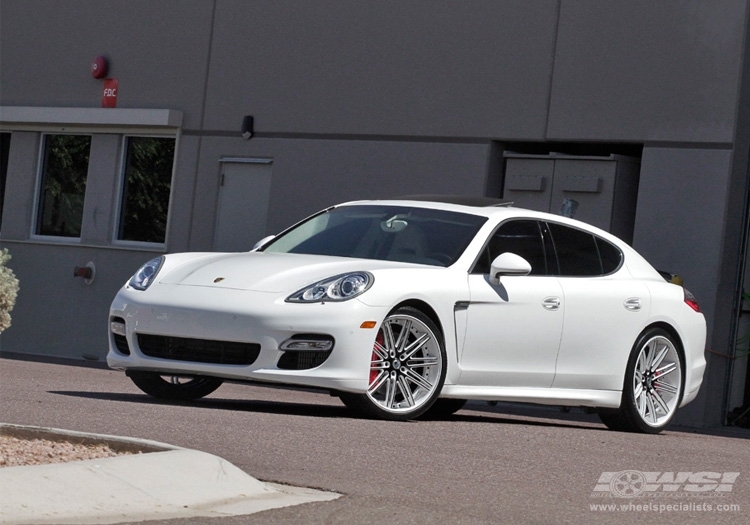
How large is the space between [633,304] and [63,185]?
1333 centimetres

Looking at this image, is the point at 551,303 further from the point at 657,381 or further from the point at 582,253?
the point at 657,381

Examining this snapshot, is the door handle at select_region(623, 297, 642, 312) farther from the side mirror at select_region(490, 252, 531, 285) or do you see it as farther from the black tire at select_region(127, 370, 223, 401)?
the black tire at select_region(127, 370, 223, 401)

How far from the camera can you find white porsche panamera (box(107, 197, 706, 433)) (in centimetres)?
875

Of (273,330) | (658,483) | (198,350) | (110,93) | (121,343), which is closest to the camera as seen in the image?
(658,483)

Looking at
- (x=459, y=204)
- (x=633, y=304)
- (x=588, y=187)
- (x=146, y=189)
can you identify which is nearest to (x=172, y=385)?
(x=459, y=204)

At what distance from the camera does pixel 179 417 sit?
8.15 metres

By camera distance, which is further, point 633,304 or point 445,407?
point 445,407

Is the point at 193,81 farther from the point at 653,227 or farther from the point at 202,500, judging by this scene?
the point at 202,500

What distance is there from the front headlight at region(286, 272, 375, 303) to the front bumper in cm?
5

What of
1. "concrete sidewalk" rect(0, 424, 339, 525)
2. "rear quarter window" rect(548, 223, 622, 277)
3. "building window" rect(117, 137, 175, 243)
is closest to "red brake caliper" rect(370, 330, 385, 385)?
"rear quarter window" rect(548, 223, 622, 277)

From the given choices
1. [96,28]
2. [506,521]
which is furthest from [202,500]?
[96,28]

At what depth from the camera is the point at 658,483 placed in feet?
23.4

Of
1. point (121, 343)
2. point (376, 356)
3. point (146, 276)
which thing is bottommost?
point (121, 343)

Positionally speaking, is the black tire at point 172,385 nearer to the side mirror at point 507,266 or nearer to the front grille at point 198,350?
the front grille at point 198,350
